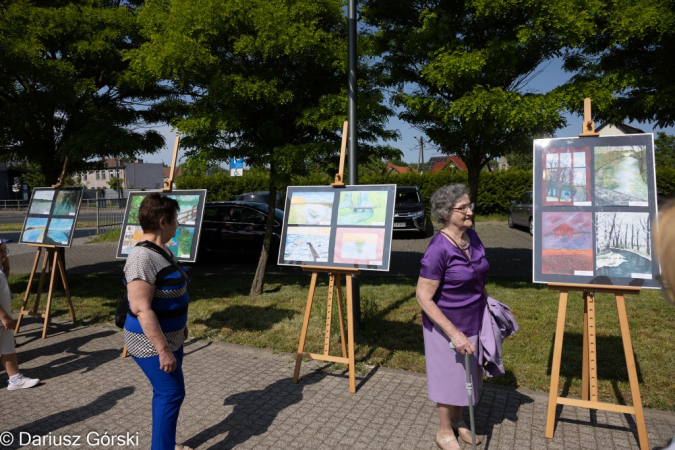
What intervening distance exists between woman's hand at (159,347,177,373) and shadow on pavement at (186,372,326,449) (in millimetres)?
992

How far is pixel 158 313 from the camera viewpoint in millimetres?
2988

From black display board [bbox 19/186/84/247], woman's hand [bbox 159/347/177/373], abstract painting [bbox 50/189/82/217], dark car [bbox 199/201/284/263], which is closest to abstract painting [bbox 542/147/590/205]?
A: woman's hand [bbox 159/347/177/373]

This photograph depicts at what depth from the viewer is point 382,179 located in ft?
85.1

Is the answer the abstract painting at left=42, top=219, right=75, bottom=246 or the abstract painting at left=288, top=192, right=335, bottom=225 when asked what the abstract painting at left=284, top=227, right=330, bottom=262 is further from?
the abstract painting at left=42, top=219, right=75, bottom=246

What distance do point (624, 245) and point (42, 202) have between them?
722 centimetres

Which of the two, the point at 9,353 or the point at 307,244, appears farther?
the point at 307,244

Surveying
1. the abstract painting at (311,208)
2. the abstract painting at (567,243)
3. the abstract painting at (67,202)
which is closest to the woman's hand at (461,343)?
the abstract painting at (567,243)

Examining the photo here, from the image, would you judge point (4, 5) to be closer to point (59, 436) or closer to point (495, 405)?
point (59, 436)

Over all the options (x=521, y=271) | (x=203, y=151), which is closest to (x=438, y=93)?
(x=203, y=151)

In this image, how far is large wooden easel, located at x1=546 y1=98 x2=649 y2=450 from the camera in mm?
3395

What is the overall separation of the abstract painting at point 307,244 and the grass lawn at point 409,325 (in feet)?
4.45

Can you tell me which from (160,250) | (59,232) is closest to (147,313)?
(160,250)

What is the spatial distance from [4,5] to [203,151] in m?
3.90

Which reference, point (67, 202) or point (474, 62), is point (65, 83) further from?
point (474, 62)
